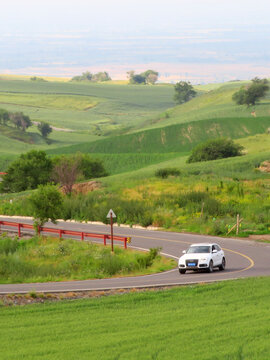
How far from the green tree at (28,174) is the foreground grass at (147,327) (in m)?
66.5

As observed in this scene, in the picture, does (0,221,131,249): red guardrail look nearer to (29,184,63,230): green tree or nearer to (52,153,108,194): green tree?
(29,184,63,230): green tree

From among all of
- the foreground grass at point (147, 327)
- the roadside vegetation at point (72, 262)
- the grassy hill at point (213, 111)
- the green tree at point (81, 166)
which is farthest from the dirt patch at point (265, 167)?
the grassy hill at point (213, 111)

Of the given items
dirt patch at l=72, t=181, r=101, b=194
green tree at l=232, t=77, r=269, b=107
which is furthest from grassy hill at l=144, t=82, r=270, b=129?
dirt patch at l=72, t=181, r=101, b=194

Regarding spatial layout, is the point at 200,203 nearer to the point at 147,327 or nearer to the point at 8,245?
the point at 8,245

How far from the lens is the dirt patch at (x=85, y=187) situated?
238 ft

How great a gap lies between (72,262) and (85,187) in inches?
1542

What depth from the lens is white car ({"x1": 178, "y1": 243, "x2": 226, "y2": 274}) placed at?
30141 millimetres

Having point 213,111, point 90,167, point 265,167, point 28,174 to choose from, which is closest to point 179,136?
point 213,111

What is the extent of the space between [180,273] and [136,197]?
3156cm

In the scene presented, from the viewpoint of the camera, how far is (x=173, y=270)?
31938 mm

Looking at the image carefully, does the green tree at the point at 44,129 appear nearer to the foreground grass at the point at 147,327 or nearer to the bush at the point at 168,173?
the bush at the point at 168,173

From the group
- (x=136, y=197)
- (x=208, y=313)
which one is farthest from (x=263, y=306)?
(x=136, y=197)

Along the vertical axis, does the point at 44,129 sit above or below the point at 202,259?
above

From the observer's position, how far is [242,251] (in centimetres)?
3778
